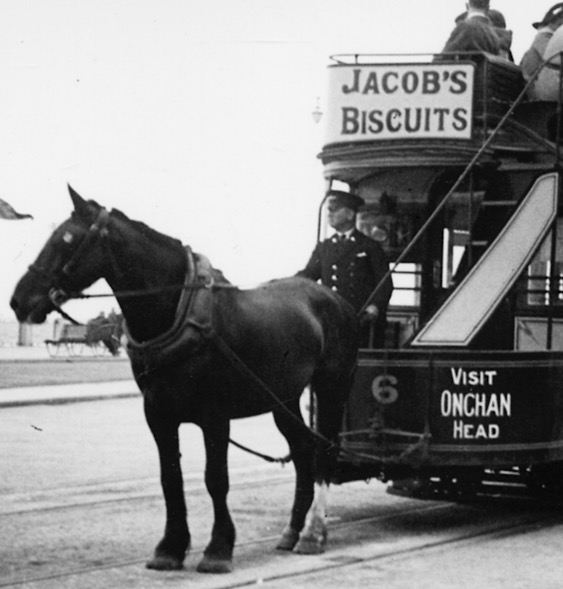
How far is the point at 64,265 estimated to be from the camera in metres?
8.18

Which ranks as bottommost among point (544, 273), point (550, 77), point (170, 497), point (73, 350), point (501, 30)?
point (170, 497)

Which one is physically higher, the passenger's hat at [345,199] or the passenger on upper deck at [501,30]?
the passenger on upper deck at [501,30]

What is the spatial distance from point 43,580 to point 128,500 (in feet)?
12.1

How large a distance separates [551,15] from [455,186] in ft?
11.1

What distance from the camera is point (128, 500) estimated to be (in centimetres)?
1159

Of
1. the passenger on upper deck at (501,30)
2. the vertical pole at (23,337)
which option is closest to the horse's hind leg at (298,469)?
the passenger on upper deck at (501,30)

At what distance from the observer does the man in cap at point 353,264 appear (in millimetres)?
10156

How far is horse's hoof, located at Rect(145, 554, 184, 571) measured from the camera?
832cm

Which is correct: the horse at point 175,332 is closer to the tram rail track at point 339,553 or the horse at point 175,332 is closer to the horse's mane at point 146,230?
the horse's mane at point 146,230

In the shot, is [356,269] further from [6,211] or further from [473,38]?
[6,211]

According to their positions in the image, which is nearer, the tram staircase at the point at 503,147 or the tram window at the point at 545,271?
the tram staircase at the point at 503,147

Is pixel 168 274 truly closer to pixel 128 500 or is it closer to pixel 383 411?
pixel 383 411

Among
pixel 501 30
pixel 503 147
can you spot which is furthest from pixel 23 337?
pixel 503 147

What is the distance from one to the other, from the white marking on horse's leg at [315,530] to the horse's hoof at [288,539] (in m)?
0.09
